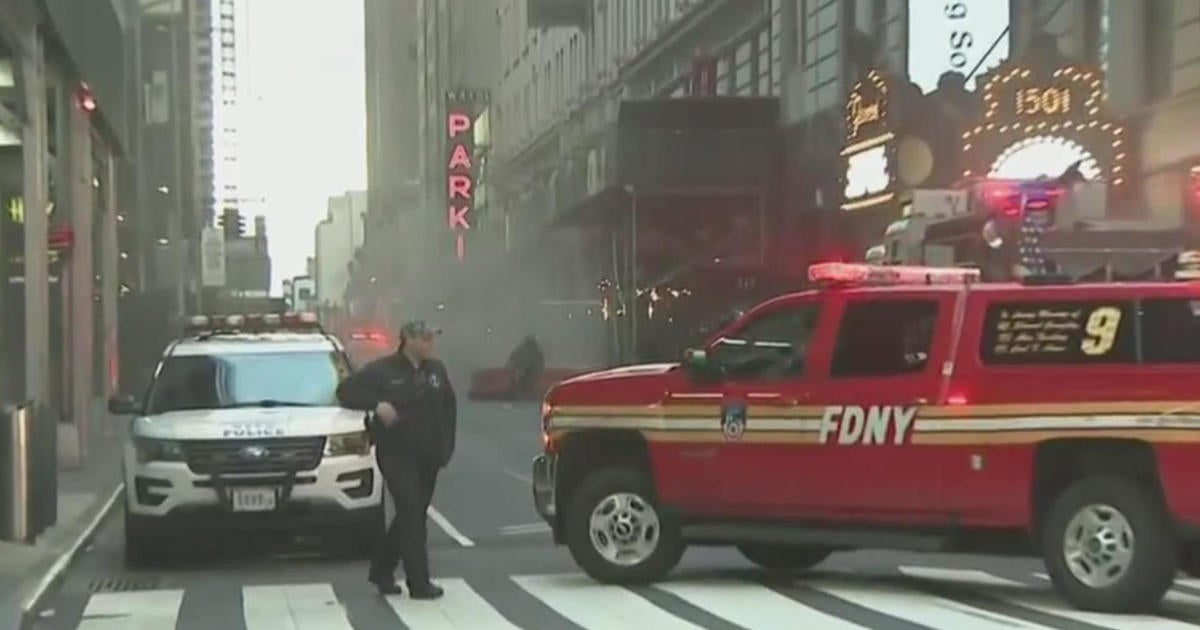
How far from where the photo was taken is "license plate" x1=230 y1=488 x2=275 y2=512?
46.5ft

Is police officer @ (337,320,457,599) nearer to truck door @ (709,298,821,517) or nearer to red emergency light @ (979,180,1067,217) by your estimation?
truck door @ (709,298,821,517)

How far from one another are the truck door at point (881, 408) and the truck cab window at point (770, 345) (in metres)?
0.24

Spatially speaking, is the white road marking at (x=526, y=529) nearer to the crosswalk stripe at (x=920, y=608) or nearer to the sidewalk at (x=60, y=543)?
the sidewalk at (x=60, y=543)

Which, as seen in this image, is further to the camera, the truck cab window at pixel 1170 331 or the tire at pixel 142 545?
the tire at pixel 142 545

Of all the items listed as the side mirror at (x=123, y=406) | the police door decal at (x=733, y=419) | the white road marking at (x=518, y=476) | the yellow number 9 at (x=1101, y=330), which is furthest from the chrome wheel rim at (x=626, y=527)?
the white road marking at (x=518, y=476)

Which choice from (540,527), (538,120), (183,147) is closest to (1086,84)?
(540,527)

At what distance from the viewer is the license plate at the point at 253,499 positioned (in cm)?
1419

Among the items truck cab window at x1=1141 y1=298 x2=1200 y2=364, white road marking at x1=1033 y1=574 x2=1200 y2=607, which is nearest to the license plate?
white road marking at x1=1033 y1=574 x2=1200 y2=607

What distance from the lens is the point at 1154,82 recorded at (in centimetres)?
2475

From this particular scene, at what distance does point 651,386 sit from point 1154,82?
14286 mm

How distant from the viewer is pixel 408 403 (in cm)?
1215

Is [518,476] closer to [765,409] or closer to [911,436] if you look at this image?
[765,409]

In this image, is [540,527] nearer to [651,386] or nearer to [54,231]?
[651,386]

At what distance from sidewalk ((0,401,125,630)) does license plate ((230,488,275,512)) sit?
4.43ft
